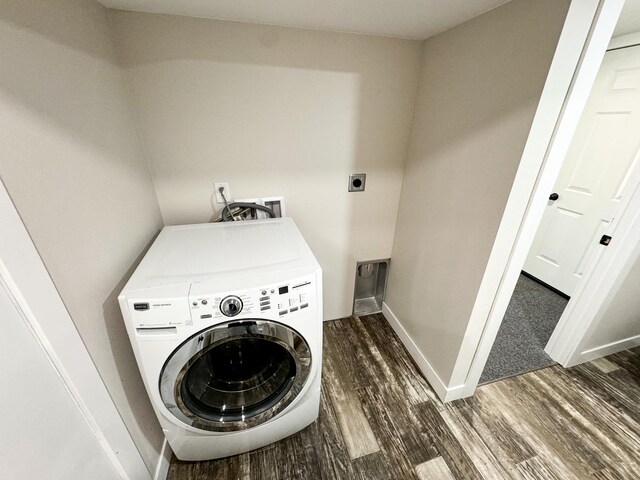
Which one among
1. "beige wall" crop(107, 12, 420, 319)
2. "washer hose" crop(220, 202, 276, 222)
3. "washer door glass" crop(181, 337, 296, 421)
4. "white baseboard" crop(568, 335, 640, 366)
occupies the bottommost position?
"white baseboard" crop(568, 335, 640, 366)

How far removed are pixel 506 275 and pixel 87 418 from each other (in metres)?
1.48

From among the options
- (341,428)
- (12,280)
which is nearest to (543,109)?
(12,280)

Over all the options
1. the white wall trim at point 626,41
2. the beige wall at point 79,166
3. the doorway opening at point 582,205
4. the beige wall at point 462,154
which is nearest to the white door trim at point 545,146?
the beige wall at point 462,154

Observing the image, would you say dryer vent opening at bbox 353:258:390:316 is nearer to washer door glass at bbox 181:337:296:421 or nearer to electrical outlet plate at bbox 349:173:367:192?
electrical outlet plate at bbox 349:173:367:192

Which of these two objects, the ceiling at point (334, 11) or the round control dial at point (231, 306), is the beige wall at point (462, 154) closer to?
the ceiling at point (334, 11)

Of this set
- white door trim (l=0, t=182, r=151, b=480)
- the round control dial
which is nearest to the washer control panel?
the round control dial

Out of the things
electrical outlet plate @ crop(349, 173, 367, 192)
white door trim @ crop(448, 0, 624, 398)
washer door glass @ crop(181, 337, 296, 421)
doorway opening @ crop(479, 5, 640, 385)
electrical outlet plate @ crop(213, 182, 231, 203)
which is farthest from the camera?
doorway opening @ crop(479, 5, 640, 385)

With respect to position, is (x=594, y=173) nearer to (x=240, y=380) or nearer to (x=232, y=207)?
(x=232, y=207)

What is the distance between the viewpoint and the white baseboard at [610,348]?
1.64 m

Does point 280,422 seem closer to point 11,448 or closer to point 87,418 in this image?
point 87,418

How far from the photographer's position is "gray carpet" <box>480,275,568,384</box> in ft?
5.32

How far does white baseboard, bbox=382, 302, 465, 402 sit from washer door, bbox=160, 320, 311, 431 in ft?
2.82

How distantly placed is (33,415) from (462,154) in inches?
61.3

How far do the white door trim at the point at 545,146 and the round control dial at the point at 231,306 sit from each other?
0.96 metres
